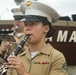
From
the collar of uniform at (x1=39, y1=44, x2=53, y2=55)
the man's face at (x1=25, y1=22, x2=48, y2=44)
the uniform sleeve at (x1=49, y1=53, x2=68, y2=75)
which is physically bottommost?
the uniform sleeve at (x1=49, y1=53, x2=68, y2=75)

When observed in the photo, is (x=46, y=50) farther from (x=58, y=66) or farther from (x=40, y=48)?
(x=58, y=66)

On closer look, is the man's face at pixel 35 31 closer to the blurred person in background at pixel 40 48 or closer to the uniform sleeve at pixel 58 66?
the blurred person in background at pixel 40 48

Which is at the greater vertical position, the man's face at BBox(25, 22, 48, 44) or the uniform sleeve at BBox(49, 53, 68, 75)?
the man's face at BBox(25, 22, 48, 44)

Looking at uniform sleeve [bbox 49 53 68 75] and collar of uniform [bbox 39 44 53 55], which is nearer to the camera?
uniform sleeve [bbox 49 53 68 75]

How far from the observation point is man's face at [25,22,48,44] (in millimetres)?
3512

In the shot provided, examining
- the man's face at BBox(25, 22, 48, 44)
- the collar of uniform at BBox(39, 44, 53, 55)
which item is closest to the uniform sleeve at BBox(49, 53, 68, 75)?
the collar of uniform at BBox(39, 44, 53, 55)

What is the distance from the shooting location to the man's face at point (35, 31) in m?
3.51

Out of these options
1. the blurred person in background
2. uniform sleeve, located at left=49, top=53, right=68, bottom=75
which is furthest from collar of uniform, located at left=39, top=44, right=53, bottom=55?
uniform sleeve, located at left=49, top=53, right=68, bottom=75

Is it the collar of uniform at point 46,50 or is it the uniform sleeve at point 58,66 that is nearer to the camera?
the uniform sleeve at point 58,66

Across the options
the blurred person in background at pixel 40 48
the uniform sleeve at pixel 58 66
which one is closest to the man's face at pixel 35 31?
the blurred person in background at pixel 40 48

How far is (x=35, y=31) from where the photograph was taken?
3.53 meters

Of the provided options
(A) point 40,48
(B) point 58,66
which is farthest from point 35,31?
(B) point 58,66

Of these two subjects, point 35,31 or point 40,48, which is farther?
point 40,48

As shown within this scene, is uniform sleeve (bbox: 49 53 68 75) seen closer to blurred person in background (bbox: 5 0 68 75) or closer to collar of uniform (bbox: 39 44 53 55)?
blurred person in background (bbox: 5 0 68 75)
